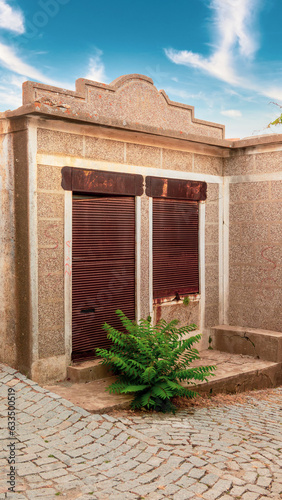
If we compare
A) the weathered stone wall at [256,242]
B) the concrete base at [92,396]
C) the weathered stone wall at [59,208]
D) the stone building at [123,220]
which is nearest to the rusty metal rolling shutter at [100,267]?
the stone building at [123,220]

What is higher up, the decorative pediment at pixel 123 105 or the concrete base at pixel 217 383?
the decorative pediment at pixel 123 105

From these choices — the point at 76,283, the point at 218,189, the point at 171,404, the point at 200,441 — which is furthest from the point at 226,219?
the point at 200,441

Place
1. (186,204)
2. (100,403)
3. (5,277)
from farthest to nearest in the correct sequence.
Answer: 1. (186,204)
2. (5,277)
3. (100,403)

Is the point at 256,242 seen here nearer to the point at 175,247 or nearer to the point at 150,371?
the point at 175,247

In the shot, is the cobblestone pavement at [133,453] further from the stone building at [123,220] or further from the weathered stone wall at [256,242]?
the weathered stone wall at [256,242]

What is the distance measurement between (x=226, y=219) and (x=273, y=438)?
4698 millimetres

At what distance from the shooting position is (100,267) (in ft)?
23.3

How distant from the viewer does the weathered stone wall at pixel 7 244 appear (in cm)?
639

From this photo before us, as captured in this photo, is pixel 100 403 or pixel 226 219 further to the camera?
pixel 226 219

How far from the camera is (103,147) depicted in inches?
278

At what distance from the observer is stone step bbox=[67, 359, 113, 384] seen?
6535 millimetres

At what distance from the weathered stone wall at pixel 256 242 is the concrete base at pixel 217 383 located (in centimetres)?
82

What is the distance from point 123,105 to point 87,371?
4.26m

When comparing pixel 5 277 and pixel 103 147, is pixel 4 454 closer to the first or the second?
pixel 5 277
